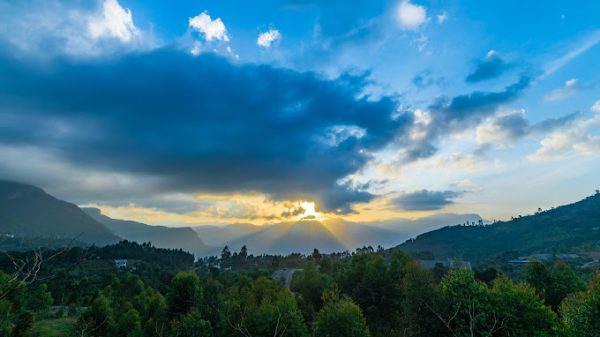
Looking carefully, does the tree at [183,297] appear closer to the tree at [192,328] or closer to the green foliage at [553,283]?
the tree at [192,328]

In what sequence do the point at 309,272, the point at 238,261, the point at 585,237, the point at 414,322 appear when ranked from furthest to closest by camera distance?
the point at 238,261 < the point at 585,237 < the point at 309,272 < the point at 414,322

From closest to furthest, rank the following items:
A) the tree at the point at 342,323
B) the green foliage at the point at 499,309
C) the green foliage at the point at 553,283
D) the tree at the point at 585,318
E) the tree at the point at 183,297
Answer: the tree at the point at 585,318, the green foliage at the point at 499,309, the tree at the point at 342,323, the green foliage at the point at 553,283, the tree at the point at 183,297

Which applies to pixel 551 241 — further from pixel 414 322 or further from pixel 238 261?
pixel 414 322

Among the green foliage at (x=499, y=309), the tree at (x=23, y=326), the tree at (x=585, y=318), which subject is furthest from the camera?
the tree at (x=23, y=326)

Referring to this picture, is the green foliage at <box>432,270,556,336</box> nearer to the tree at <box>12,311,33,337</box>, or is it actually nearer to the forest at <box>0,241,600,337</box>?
the forest at <box>0,241,600,337</box>

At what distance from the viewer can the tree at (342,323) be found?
3351 centimetres

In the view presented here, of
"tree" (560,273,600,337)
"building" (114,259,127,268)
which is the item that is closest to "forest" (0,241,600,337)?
"tree" (560,273,600,337)

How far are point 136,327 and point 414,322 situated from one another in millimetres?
34890

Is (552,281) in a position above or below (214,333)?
above

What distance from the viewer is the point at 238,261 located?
7707 inches

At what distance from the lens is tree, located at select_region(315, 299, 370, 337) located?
33.5 m

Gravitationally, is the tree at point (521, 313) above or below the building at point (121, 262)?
below

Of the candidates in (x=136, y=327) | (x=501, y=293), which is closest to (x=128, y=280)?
(x=136, y=327)

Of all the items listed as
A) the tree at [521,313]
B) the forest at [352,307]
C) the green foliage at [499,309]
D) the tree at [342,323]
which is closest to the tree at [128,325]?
the forest at [352,307]
